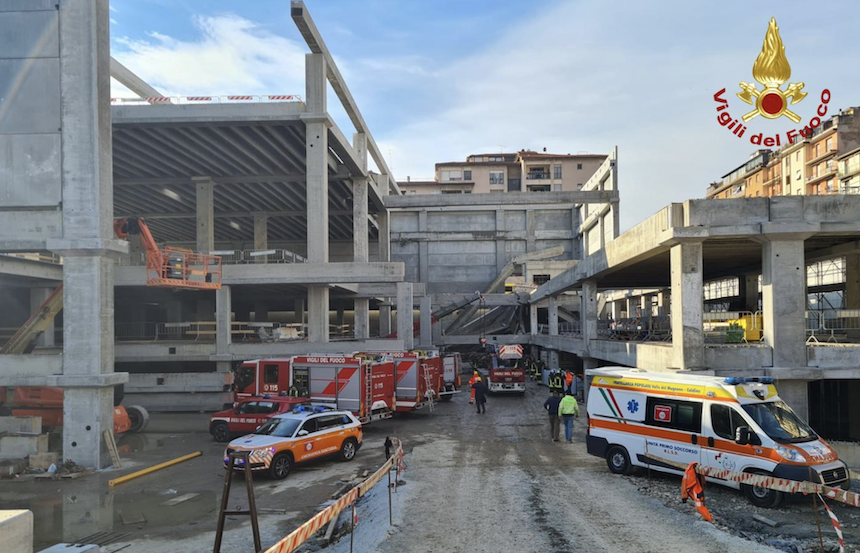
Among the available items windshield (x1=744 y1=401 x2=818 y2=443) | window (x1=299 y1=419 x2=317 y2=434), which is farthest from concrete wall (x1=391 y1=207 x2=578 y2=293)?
windshield (x1=744 y1=401 x2=818 y2=443)

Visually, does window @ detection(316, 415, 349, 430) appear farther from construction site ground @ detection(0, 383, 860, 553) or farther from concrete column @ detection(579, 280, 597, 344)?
concrete column @ detection(579, 280, 597, 344)

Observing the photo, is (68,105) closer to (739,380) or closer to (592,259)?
(739,380)

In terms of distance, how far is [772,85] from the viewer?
811 inches

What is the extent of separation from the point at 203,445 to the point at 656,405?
14.3 metres

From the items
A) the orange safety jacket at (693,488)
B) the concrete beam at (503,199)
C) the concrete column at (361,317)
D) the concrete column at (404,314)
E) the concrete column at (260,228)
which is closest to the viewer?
the orange safety jacket at (693,488)

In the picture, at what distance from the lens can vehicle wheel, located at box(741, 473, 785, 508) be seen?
1066cm

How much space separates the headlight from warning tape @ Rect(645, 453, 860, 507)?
42cm

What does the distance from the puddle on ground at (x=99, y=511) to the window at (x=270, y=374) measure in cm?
797

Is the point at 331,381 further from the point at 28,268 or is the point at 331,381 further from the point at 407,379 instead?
the point at 28,268

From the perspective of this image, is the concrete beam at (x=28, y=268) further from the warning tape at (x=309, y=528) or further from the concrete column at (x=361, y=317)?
the warning tape at (x=309, y=528)

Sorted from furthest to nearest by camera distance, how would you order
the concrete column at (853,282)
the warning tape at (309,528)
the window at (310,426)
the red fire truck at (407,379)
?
the red fire truck at (407,379) < the concrete column at (853,282) < the window at (310,426) < the warning tape at (309,528)

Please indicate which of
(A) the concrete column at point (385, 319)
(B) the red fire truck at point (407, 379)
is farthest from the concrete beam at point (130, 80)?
(A) the concrete column at point (385, 319)

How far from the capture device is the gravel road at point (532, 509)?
354 inches

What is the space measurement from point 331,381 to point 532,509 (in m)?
10.9
